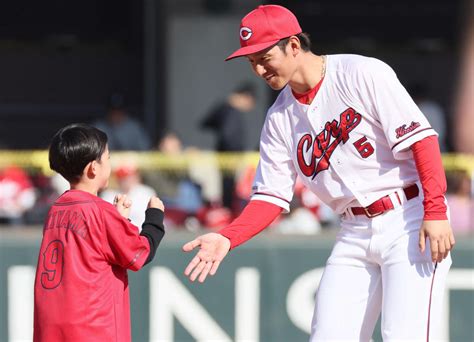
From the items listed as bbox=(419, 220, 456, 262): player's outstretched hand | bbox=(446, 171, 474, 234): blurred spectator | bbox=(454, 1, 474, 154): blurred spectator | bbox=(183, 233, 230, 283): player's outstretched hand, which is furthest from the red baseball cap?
bbox=(454, 1, 474, 154): blurred spectator

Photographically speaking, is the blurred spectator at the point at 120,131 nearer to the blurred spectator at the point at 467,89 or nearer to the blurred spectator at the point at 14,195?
the blurred spectator at the point at 14,195

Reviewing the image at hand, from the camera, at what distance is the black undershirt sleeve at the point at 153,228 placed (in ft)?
14.6

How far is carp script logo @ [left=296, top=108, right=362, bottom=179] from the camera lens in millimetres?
4469

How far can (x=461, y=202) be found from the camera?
26.3ft

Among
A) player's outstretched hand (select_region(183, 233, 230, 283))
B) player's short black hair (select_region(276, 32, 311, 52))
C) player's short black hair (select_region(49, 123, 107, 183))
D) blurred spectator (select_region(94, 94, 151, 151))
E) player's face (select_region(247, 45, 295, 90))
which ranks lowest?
player's outstretched hand (select_region(183, 233, 230, 283))

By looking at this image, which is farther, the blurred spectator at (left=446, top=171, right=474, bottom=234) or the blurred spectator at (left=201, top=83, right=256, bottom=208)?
the blurred spectator at (left=201, top=83, right=256, bottom=208)

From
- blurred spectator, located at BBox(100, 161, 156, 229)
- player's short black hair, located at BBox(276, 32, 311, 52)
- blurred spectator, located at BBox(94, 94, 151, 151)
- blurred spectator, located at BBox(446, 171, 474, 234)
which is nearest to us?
player's short black hair, located at BBox(276, 32, 311, 52)

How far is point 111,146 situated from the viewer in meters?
9.97

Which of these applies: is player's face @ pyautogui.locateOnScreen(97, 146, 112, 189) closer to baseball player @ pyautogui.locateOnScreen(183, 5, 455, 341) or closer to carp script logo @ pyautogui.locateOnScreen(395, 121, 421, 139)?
baseball player @ pyautogui.locateOnScreen(183, 5, 455, 341)

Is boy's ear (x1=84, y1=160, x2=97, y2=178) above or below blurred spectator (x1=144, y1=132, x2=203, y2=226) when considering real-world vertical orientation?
below

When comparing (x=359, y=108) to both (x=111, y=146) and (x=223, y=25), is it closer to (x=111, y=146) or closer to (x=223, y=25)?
(x=111, y=146)

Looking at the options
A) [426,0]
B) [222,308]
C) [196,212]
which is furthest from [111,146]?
[426,0]

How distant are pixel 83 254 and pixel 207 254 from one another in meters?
0.50

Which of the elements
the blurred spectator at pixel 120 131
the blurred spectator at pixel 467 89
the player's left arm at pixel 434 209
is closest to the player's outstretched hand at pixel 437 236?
the player's left arm at pixel 434 209
